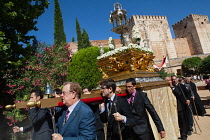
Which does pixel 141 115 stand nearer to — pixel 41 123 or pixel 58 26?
pixel 41 123

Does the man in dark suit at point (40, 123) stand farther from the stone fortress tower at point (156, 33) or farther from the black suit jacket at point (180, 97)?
the stone fortress tower at point (156, 33)

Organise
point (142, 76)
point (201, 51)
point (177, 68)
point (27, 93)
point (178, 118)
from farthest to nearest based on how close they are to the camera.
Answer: point (201, 51) → point (177, 68) → point (27, 93) → point (178, 118) → point (142, 76)

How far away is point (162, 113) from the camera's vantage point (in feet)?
→ 13.2

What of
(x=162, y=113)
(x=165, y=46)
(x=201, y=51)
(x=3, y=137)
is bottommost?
(x=3, y=137)

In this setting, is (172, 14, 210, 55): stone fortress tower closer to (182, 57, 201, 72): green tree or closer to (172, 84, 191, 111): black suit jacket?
(182, 57, 201, 72): green tree

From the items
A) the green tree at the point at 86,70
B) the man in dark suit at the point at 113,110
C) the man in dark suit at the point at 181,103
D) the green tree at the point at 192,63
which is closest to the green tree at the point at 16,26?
the green tree at the point at 86,70

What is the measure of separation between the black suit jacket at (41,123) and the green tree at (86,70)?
8.45 m

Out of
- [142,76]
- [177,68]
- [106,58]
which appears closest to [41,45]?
[106,58]

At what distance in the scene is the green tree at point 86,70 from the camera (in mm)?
11734

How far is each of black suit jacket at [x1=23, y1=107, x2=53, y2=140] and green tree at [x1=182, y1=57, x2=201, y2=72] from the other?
39.4m

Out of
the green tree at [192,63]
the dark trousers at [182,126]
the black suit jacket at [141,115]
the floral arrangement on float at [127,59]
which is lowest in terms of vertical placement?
the dark trousers at [182,126]

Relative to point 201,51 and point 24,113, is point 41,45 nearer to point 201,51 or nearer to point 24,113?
point 24,113

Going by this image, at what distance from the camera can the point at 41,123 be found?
10.3ft

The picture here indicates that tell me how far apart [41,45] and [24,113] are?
5.17 metres
